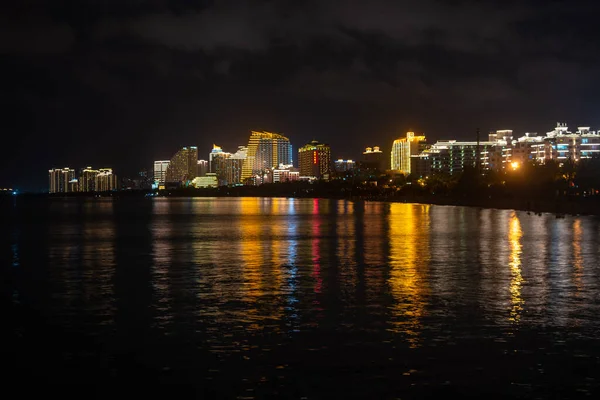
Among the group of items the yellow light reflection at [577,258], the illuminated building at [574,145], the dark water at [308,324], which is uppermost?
the illuminated building at [574,145]

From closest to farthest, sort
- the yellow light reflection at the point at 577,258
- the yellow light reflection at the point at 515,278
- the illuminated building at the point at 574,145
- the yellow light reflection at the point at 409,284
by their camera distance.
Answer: the yellow light reflection at the point at 409,284, the yellow light reflection at the point at 515,278, the yellow light reflection at the point at 577,258, the illuminated building at the point at 574,145

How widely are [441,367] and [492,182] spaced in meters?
124

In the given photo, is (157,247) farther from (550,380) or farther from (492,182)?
(492,182)

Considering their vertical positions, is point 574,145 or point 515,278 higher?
point 574,145

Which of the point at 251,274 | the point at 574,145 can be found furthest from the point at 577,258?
the point at 574,145

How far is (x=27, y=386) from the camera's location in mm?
11922

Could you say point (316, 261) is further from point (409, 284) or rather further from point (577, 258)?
point (577, 258)

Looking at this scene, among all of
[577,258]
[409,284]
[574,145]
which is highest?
[574,145]

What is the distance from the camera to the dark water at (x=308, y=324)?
1205cm

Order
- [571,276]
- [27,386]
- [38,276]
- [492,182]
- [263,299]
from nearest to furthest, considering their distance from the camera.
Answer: [27,386] < [263,299] < [571,276] < [38,276] < [492,182]

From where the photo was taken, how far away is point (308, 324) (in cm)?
1656

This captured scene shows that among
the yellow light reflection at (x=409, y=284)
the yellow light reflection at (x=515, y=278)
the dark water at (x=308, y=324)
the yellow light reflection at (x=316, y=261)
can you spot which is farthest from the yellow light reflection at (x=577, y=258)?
the yellow light reflection at (x=316, y=261)

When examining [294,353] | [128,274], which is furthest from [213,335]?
[128,274]

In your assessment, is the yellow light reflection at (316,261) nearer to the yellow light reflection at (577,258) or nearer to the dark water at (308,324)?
the dark water at (308,324)
